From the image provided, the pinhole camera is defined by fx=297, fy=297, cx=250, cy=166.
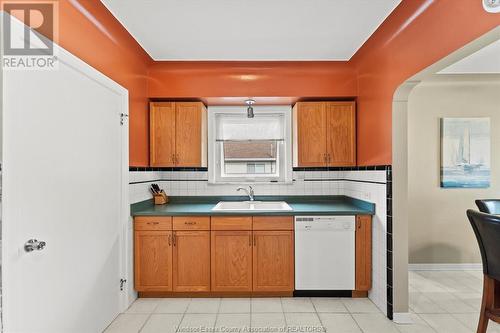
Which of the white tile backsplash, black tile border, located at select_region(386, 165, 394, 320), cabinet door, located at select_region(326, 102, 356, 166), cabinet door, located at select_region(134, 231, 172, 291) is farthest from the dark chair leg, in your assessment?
cabinet door, located at select_region(134, 231, 172, 291)

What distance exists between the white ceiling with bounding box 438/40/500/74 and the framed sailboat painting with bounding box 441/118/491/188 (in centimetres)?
61

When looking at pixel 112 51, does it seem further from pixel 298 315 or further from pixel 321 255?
pixel 298 315

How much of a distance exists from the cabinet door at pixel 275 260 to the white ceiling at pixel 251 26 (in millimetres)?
1848

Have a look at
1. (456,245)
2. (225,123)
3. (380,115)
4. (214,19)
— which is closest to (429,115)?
(380,115)

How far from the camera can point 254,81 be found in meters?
3.38

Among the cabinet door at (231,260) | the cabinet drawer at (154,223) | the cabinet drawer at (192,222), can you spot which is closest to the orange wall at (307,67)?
Result: the cabinet drawer at (154,223)

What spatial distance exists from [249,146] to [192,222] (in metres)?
1.30

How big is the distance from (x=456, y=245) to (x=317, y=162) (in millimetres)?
2196

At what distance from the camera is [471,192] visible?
378 centimetres

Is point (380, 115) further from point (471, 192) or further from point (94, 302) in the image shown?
point (94, 302)

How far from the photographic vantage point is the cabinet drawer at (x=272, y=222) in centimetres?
295

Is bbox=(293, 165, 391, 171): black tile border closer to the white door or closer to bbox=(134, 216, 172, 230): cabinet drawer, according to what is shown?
bbox=(134, 216, 172, 230): cabinet drawer

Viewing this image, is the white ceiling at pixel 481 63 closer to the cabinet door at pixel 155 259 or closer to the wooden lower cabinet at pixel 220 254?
Result: the wooden lower cabinet at pixel 220 254

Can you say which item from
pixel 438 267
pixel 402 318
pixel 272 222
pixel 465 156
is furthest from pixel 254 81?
pixel 438 267
